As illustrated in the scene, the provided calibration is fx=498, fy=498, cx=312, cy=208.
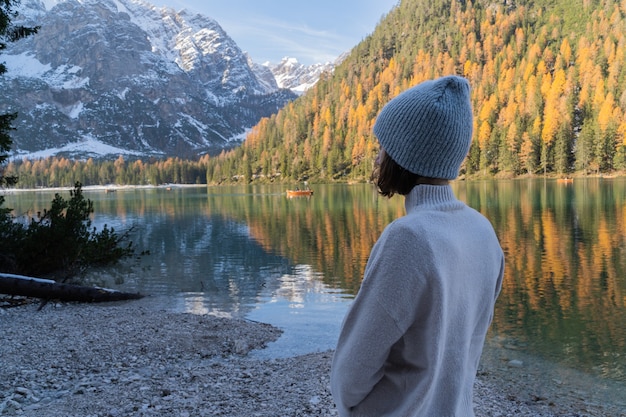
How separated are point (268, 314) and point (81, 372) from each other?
774 cm

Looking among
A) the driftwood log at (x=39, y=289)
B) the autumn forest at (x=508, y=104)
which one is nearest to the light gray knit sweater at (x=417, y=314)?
the driftwood log at (x=39, y=289)

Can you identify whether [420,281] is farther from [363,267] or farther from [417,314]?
[363,267]

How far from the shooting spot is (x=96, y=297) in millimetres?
16875

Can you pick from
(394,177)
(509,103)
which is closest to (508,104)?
(509,103)

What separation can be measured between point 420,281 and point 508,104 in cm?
14854

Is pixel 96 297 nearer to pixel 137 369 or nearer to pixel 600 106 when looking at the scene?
pixel 137 369

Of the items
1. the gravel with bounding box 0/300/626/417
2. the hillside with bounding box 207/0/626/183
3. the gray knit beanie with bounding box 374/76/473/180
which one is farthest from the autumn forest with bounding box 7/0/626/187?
the gray knit beanie with bounding box 374/76/473/180

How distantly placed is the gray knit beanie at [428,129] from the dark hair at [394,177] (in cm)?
5

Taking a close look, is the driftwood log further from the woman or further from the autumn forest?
the autumn forest

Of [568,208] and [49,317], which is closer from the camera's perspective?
[49,317]

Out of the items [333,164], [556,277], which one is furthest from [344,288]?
[333,164]

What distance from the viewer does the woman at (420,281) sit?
6.15 feet

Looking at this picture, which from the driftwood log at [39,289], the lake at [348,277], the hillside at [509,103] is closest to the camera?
the driftwood log at [39,289]

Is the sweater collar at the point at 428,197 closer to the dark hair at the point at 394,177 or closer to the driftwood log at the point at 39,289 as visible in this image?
the dark hair at the point at 394,177
